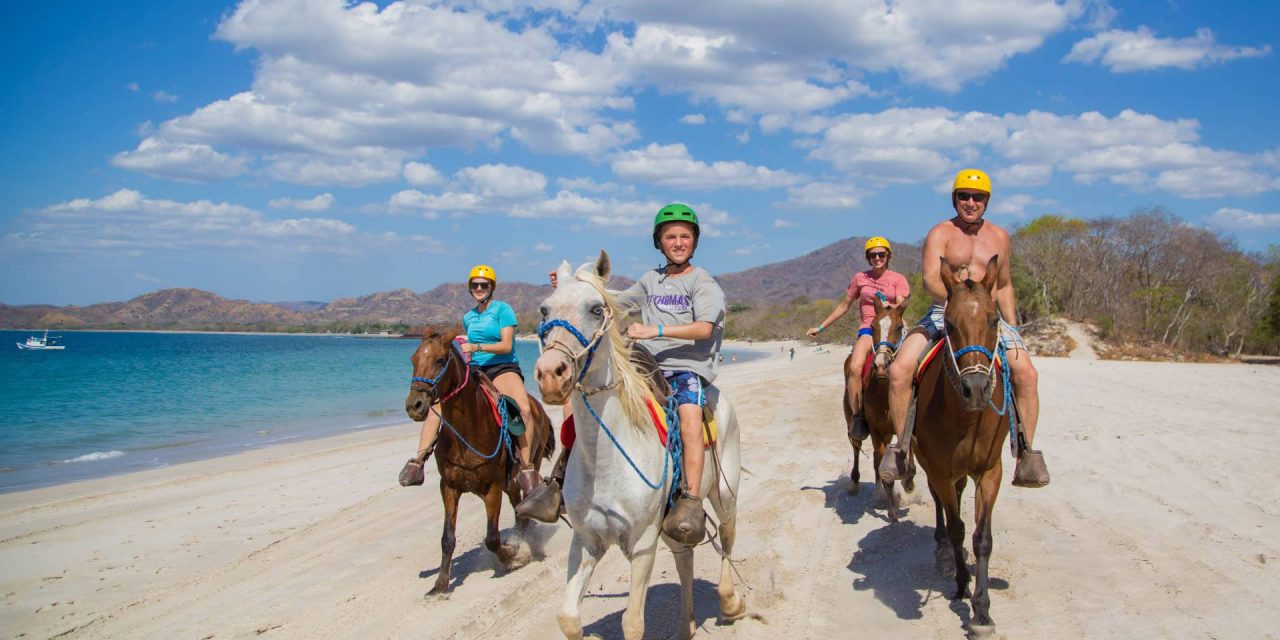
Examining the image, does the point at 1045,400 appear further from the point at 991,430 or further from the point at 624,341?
the point at 624,341

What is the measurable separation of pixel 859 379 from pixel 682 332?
4.84 metres

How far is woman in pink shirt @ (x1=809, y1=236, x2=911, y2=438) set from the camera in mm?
8375

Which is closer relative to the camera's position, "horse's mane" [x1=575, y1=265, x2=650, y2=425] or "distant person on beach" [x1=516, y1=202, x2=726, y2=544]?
"horse's mane" [x1=575, y1=265, x2=650, y2=425]

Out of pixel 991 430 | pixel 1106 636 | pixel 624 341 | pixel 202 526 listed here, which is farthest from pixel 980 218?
pixel 202 526

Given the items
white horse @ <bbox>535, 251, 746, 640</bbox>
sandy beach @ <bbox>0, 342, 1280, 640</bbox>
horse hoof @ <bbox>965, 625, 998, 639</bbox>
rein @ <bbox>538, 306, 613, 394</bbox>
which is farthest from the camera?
sandy beach @ <bbox>0, 342, 1280, 640</bbox>

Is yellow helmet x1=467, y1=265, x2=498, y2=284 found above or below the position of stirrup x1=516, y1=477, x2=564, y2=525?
above

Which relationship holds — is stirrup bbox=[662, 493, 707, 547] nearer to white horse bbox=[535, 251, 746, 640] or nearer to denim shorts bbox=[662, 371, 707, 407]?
white horse bbox=[535, 251, 746, 640]

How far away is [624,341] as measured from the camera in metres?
3.96

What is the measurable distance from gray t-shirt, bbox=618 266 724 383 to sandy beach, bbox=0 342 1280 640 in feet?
6.22

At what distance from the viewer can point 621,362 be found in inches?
153

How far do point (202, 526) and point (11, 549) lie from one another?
189 centimetres

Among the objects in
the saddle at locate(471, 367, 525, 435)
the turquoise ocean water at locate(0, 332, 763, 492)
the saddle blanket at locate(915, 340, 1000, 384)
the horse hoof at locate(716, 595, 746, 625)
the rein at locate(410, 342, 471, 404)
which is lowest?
the turquoise ocean water at locate(0, 332, 763, 492)

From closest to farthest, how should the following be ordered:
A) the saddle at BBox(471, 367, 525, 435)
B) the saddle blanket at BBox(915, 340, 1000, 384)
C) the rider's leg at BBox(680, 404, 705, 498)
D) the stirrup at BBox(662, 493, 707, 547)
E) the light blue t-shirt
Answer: the stirrup at BBox(662, 493, 707, 547) < the rider's leg at BBox(680, 404, 705, 498) < the saddle blanket at BBox(915, 340, 1000, 384) < the saddle at BBox(471, 367, 525, 435) < the light blue t-shirt

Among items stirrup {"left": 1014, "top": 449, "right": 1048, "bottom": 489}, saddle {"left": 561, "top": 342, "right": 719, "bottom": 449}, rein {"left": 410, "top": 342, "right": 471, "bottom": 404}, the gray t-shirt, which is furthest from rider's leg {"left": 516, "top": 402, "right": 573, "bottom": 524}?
stirrup {"left": 1014, "top": 449, "right": 1048, "bottom": 489}
